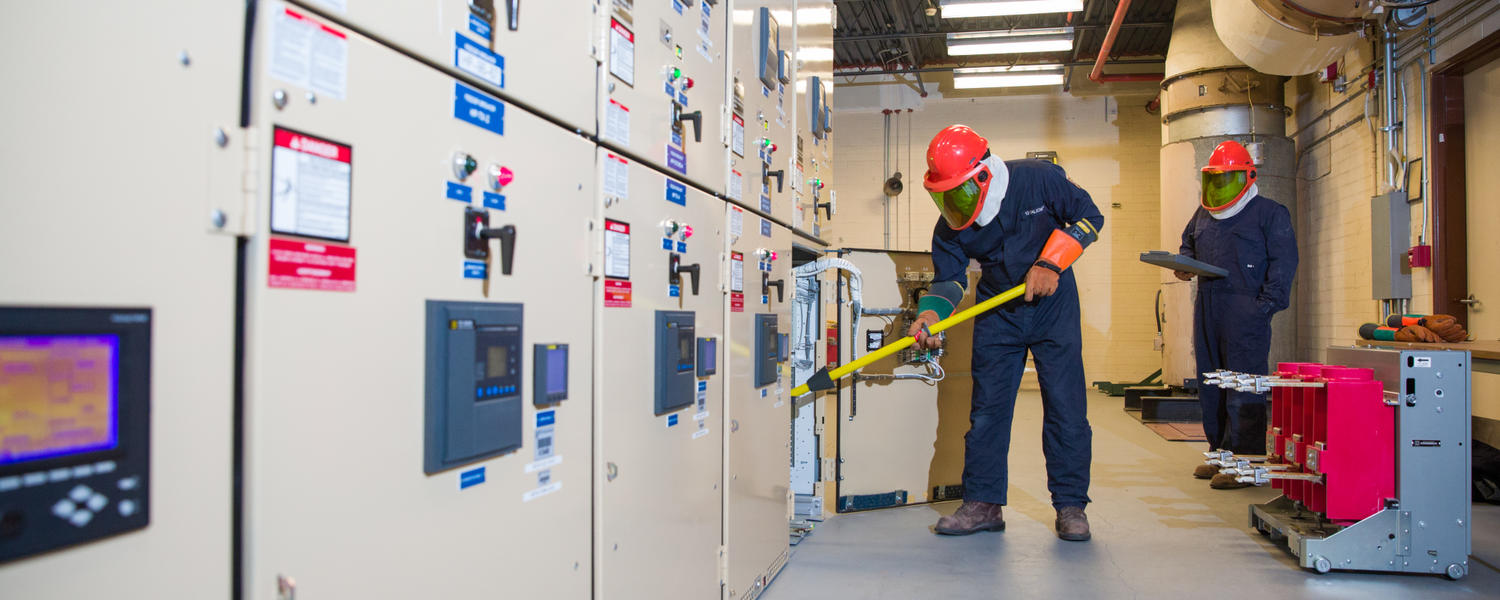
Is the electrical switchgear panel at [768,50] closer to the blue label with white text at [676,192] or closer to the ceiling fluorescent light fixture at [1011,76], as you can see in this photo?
the blue label with white text at [676,192]

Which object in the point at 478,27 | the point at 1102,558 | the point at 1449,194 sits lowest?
the point at 1102,558

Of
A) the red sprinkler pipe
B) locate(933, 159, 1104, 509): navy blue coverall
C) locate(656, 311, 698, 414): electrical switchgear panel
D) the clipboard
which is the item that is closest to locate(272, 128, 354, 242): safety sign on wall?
locate(656, 311, 698, 414): electrical switchgear panel

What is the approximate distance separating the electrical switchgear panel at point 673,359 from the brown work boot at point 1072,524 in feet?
6.27

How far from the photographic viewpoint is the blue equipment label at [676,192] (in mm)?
1852

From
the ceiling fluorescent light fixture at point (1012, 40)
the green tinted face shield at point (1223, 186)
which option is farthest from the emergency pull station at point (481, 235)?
the ceiling fluorescent light fixture at point (1012, 40)

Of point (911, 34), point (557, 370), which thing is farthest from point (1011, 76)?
point (557, 370)

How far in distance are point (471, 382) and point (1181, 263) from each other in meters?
3.30

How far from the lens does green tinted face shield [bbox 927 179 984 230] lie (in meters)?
3.05

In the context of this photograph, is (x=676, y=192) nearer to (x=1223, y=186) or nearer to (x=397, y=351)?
(x=397, y=351)

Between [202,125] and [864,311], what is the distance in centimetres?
309

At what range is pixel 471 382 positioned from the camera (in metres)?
1.16

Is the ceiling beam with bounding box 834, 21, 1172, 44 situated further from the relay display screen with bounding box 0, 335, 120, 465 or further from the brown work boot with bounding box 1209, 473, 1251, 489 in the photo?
the relay display screen with bounding box 0, 335, 120, 465

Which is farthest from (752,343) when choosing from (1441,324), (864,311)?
(1441,324)

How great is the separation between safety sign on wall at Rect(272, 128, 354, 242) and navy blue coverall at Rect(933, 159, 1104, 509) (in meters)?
2.68
